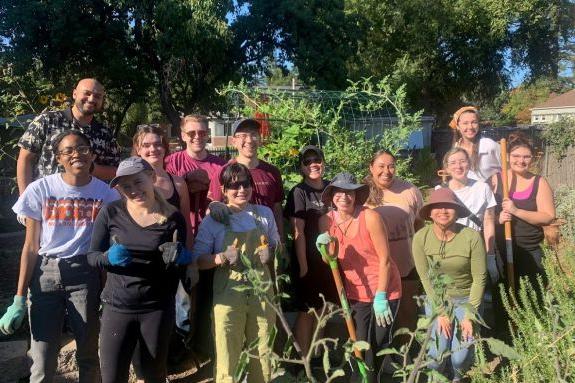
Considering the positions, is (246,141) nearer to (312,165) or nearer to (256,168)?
(256,168)

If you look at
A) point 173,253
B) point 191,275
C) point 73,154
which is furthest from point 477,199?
point 73,154

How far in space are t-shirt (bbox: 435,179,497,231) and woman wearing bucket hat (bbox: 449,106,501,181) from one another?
34cm

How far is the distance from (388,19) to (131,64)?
1151cm

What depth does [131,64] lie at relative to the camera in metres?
19.4

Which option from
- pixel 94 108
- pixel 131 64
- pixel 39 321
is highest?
pixel 131 64

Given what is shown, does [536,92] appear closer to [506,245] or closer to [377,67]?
[377,67]

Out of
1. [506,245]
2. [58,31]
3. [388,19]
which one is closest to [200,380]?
[506,245]

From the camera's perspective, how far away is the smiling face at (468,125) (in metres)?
4.06

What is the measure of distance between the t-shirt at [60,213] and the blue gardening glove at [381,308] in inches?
63.3

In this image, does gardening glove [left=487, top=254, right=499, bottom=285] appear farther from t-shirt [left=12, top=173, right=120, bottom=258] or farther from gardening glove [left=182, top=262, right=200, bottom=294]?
t-shirt [left=12, top=173, right=120, bottom=258]

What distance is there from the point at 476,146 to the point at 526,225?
2.29 feet

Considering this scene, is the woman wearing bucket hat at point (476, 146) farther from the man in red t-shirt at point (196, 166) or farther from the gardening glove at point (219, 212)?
the gardening glove at point (219, 212)

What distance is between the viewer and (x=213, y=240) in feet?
9.91

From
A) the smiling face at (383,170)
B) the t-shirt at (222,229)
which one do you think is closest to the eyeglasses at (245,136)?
the t-shirt at (222,229)
